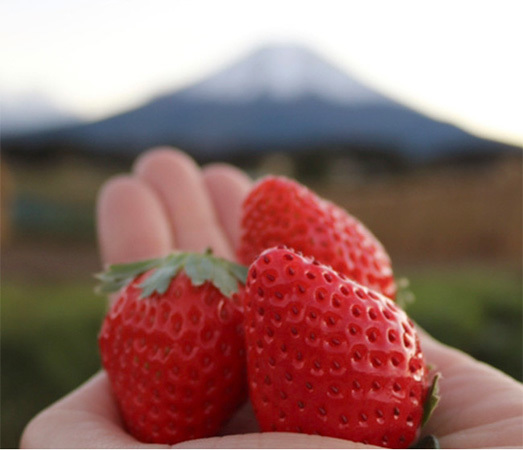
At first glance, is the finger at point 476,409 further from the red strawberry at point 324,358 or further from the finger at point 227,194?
the finger at point 227,194

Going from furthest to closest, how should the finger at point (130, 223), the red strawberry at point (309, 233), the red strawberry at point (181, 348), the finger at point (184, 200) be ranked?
the finger at point (184, 200) < the finger at point (130, 223) < the red strawberry at point (309, 233) < the red strawberry at point (181, 348)

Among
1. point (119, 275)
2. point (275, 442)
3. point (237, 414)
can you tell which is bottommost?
point (237, 414)

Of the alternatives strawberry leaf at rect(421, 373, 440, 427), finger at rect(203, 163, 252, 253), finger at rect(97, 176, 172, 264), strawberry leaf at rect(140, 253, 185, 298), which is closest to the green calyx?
strawberry leaf at rect(140, 253, 185, 298)

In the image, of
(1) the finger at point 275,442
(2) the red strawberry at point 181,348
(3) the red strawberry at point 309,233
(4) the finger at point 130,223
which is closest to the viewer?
(1) the finger at point 275,442

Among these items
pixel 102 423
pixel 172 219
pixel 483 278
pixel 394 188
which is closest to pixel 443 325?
pixel 483 278

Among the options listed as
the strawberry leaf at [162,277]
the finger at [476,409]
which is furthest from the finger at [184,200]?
the finger at [476,409]

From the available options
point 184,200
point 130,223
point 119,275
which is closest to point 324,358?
point 119,275

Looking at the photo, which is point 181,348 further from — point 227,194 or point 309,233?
point 227,194
